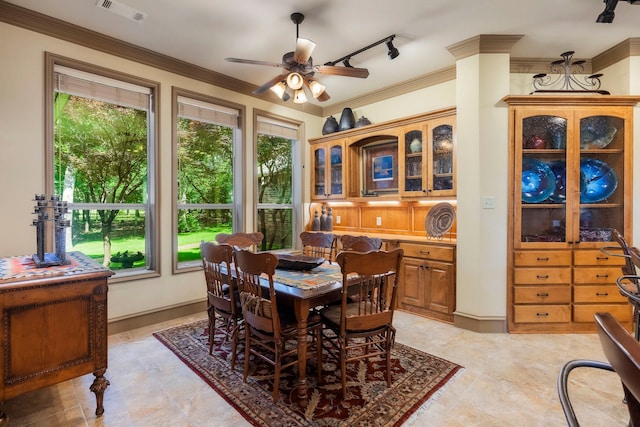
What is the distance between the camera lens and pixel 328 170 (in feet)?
16.5

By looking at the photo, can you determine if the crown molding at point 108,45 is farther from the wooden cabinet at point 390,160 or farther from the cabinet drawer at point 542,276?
the cabinet drawer at point 542,276

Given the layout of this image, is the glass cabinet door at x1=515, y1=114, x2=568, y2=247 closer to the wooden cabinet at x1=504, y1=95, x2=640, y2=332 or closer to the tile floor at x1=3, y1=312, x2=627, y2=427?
the wooden cabinet at x1=504, y1=95, x2=640, y2=332

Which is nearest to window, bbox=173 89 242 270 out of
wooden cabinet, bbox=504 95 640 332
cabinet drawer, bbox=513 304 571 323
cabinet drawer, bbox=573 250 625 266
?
wooden cabinet, bbox=504 95 640 332

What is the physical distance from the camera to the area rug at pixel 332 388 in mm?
1951

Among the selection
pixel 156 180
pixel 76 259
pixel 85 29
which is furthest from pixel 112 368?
pixel 85 29

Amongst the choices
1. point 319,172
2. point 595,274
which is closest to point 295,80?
point 319,172

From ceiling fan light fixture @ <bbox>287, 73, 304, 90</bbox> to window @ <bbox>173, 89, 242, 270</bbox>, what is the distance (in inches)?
67.4

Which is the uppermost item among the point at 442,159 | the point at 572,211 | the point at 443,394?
the point at 442,159

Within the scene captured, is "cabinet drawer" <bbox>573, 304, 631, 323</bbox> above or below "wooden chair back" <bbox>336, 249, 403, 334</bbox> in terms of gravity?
below

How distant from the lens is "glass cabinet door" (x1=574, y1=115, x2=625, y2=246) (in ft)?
10.8

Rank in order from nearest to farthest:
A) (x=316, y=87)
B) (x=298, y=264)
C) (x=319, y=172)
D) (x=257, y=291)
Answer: (x=257, y=291)
(x=298, y=264)
(x=316, y=87)
(x=319, y=172)

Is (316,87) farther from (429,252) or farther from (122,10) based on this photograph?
(429,252)

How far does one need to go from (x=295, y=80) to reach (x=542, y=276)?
3.15 metres

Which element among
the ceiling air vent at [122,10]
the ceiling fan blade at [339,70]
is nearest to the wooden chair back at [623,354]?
the ceiling fan blade at [339,70]
